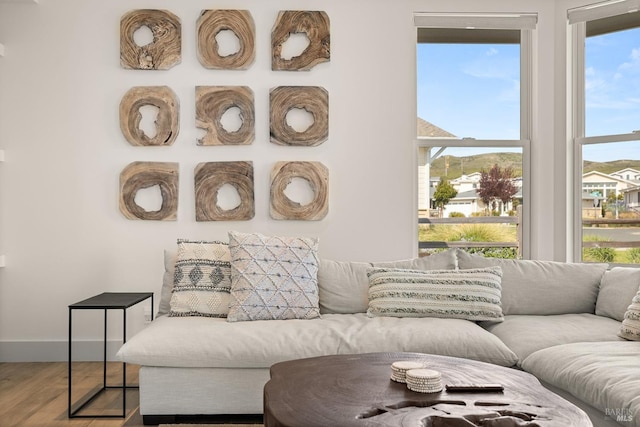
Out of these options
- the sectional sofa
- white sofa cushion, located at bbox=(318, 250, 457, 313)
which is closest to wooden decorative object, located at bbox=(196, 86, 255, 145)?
the sectional sofa

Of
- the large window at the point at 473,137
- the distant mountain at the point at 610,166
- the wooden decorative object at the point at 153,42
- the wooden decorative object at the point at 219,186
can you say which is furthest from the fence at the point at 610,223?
the wooden decorative object at the point at 153,42

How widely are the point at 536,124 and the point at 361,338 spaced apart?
7.83 feet

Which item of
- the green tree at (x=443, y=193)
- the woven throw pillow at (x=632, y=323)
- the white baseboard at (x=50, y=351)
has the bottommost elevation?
the white baseboard at (x=50, y=351)

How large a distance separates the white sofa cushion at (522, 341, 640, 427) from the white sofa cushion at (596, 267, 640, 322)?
0.55 m

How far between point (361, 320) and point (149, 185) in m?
1.87

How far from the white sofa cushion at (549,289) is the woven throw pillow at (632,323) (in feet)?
1.68

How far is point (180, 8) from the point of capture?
434 centimetres

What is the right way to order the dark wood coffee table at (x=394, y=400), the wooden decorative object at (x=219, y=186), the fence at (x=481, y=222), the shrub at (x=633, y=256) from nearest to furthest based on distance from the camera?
the dark wood coffee table at (x=394, y=400) < the shrub at (x=633, y=256) < the wooden decorative object at (x=219, y=186) < the fence at (x=481, y=222)

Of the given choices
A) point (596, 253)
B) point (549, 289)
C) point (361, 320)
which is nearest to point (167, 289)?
point (361, 320)

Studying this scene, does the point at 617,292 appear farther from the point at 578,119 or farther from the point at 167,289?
the point at 167,289

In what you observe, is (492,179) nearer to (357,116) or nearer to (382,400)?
(357,116)

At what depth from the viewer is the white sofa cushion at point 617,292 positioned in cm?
330

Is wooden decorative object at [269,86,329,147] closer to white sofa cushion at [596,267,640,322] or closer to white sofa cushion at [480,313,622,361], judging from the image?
white sofa cushion at [480,313,622,361]

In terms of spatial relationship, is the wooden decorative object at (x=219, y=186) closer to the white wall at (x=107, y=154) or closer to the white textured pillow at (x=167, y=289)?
the white wall at (x=107, y=154)
